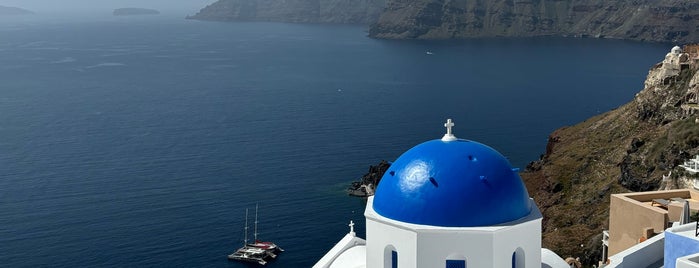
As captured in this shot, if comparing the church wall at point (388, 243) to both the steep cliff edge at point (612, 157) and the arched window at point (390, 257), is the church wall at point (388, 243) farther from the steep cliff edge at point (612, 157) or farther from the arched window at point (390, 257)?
the steep cliff edge at point (612, 157)

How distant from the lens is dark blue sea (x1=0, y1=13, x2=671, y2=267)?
75.2 metres

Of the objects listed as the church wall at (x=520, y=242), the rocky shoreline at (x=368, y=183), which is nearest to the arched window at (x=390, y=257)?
the church wall at (x=520, y=242)

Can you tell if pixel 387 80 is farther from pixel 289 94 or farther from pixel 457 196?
pixel 457 196

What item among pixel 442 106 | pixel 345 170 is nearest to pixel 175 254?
pixel 345 170

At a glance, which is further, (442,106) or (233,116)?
(442,106)

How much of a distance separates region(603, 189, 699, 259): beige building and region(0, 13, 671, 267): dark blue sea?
40.7m

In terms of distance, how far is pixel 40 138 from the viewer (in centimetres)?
11200

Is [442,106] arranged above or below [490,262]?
below

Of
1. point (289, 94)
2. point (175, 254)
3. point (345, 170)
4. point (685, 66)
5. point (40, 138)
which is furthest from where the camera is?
point (289, 94)

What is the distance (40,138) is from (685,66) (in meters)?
81.3

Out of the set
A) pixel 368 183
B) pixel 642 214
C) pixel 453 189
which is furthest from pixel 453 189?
pixel 368 183

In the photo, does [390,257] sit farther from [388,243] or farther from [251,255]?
[251,255]

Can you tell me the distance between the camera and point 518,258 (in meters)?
19.5

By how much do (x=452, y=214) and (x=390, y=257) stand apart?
198 centimetres
